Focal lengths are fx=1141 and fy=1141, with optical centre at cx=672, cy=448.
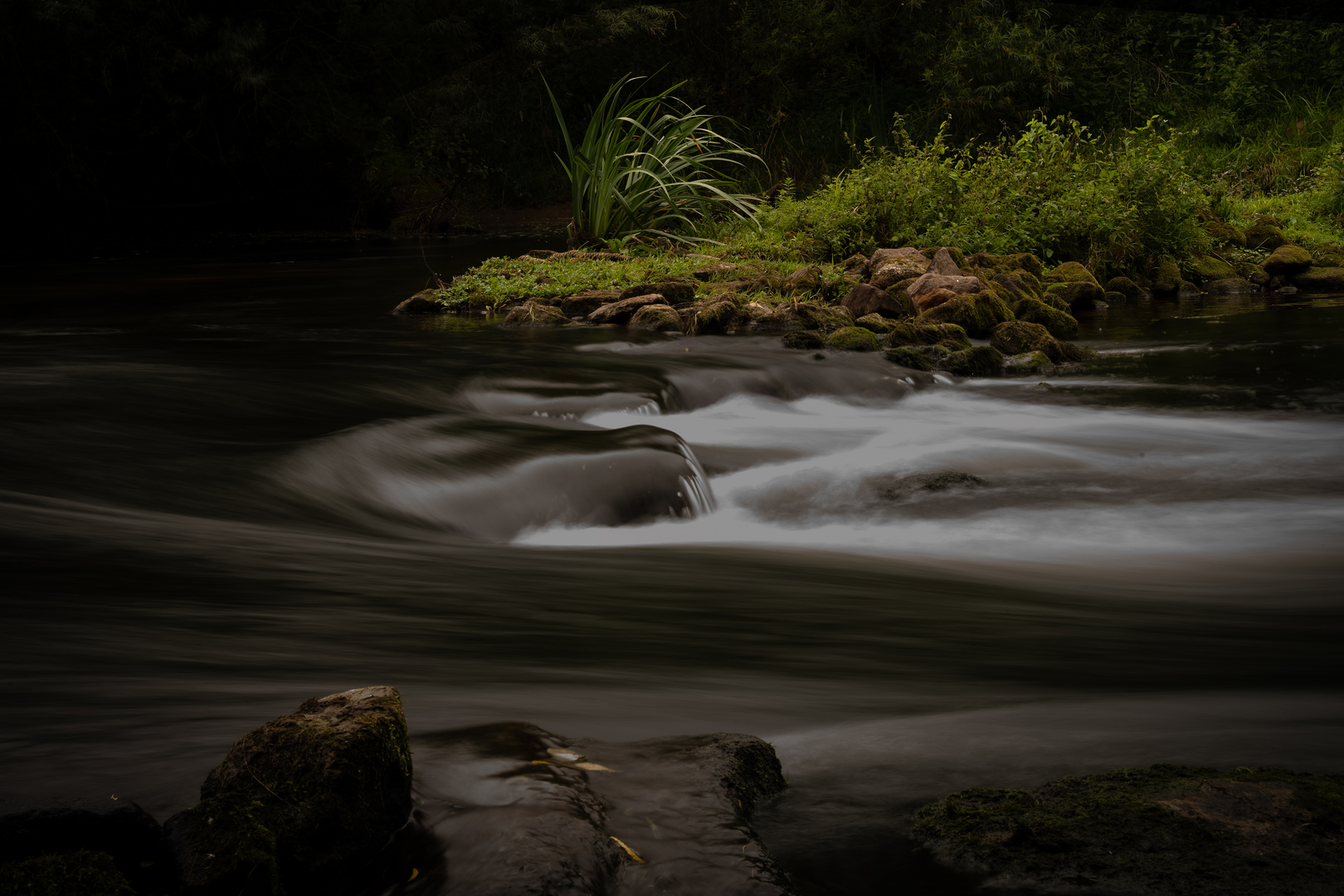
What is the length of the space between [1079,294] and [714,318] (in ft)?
10.5

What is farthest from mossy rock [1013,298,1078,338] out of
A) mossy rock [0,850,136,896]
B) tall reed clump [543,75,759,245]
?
mossy rock [0,850,136,896]

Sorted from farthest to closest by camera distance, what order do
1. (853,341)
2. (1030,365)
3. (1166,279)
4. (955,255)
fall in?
(1166,279) < (955,255) < (853,341) < (1030,365)

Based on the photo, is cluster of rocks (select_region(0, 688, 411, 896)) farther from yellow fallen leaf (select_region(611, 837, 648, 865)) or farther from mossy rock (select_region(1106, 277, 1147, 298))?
mossy rock (select_region(1106, 277, 1147, 298))

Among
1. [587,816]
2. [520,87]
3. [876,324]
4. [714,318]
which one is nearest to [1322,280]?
[876,324]

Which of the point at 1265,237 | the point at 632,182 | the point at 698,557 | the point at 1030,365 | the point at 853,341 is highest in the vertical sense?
the point at 632,182

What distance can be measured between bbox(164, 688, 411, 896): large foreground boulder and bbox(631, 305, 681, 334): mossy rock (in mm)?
6937

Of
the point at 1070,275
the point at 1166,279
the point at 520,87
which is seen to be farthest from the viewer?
the point at 520,87

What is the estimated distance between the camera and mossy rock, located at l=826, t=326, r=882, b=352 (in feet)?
24.1

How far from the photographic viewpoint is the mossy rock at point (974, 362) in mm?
6938

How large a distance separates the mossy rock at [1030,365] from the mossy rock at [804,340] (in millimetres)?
1180

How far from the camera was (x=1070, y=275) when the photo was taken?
30.8ft

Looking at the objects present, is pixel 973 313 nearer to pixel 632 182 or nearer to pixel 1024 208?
pixel 1024 208

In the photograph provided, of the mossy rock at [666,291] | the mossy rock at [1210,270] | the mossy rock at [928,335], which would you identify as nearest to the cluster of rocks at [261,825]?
the mossy rock at [928,335]

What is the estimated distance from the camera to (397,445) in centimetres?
426
